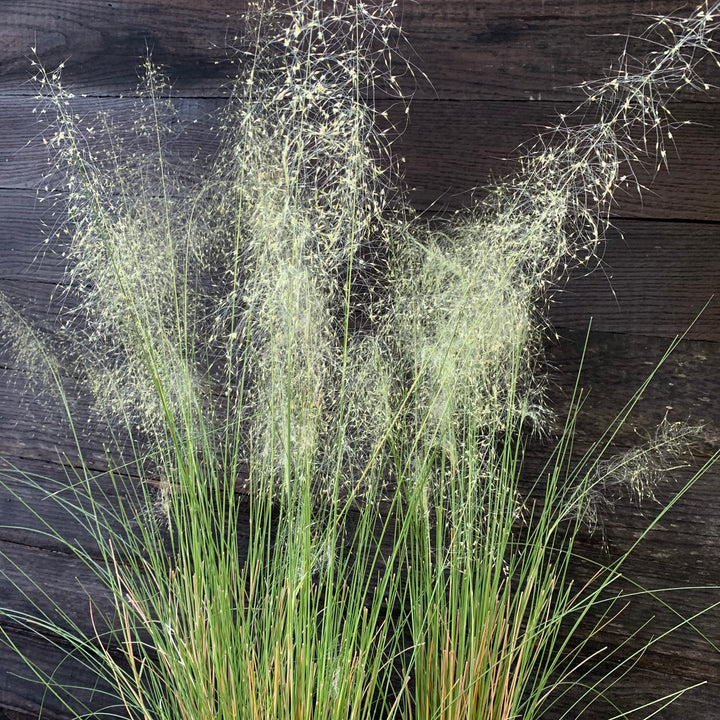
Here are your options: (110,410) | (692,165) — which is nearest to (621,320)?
(692,165)

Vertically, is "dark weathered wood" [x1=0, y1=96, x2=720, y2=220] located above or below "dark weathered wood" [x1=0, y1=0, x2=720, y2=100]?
below

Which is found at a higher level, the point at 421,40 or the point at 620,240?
the point at 421,40

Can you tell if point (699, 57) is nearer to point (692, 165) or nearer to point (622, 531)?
point (692, 165)

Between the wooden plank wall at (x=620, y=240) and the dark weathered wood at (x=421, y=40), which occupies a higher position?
the dark weathered wood at (x=421, y=40)

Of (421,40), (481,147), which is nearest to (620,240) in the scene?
(481,147)

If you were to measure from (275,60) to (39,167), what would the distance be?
0.49 meters

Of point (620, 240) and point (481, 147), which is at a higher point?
point (481, 147)

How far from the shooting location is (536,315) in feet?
3.41

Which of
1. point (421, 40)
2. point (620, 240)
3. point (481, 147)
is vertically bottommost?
point (620, 240)

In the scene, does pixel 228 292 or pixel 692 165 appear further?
pixel 228 292

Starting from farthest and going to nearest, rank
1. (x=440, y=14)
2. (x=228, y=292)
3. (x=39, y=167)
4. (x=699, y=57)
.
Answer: (x=39, y=167) < (x=228, y=292) < (x=440, y=14) < (x=699, y=57)

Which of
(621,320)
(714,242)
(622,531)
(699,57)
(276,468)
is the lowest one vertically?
(622,531)

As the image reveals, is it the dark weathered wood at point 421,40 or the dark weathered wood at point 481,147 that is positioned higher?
the dark weathered wood at point 421,40

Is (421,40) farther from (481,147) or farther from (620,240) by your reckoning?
(620,240)
